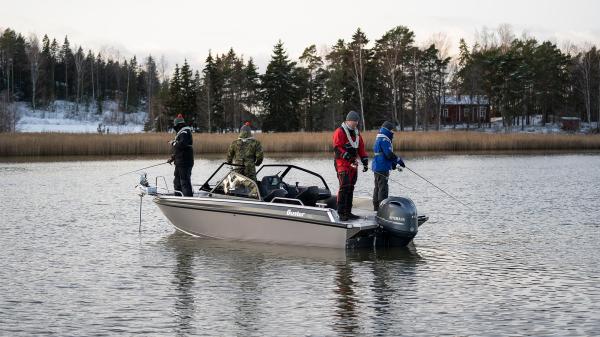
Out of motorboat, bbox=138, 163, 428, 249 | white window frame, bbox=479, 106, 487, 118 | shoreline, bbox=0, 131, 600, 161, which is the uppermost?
white window frame, bbox=479, 106, 487, 118

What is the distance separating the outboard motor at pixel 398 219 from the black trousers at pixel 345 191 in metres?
0.62

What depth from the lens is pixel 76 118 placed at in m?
95.4

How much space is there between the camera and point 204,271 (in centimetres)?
1038

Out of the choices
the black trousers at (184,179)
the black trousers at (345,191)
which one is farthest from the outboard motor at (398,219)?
the black trousers at (184,179)

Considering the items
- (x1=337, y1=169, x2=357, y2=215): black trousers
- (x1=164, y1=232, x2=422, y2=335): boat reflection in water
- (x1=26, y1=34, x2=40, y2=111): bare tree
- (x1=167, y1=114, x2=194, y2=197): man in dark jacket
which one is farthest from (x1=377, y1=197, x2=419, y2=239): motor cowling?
(x1=26, y1=34, x2=40, y2=111): bare tree

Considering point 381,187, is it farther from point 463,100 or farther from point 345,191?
point 463,100

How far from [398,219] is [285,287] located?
262cm

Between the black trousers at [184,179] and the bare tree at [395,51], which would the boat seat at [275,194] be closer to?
the black trousers at [184,179]

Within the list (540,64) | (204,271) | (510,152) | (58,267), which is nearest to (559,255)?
(204,271)

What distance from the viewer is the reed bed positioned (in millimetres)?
37750

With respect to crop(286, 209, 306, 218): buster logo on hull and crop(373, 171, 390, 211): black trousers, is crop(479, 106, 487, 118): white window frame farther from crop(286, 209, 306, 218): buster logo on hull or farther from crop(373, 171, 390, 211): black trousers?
crop(286, 209, 306, 218): buster logo on hull

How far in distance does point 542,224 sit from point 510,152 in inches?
1203

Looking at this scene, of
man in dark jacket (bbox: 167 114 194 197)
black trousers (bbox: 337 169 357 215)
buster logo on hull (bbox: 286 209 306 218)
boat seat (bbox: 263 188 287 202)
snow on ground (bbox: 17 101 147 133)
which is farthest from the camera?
snow on ground (bbox: 17 101 147 133)

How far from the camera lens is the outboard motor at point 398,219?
441 inches
